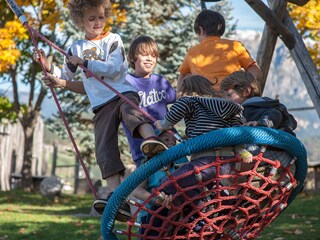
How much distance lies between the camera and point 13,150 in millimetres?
22125

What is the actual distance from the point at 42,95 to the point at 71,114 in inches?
35.8

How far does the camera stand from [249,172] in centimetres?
340

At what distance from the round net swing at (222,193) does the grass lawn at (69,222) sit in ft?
15.7

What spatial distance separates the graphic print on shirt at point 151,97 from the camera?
4361 millimetres

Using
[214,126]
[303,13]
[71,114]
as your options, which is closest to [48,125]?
[71,114]

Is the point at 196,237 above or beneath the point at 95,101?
beneath

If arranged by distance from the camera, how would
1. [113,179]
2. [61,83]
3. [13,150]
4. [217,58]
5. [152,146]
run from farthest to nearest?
[13,150] → [217,58] → [61,83] → [113,179] → [152,146]

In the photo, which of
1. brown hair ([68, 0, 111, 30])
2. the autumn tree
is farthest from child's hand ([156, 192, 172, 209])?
the autumn tree

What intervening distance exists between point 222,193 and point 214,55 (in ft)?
4.49

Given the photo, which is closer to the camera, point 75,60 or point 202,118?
point 202,118

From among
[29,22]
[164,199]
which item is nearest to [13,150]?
[29,22]

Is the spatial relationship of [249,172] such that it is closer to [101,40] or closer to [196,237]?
[196,237]

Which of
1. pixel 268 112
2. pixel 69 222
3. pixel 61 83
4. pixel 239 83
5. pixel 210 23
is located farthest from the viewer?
pixel 69 222

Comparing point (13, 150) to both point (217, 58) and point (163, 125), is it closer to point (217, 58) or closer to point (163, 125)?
point (217, 58)
